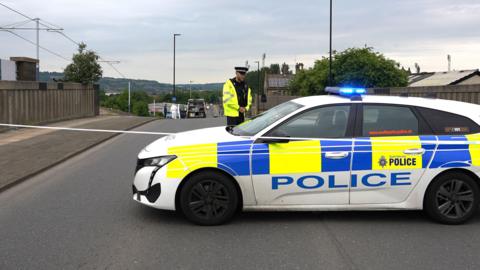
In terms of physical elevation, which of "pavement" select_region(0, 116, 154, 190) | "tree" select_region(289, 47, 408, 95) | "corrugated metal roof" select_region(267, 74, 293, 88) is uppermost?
"corrugated metal roof" select_region(267, 74, 293, 88)

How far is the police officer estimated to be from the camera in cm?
904

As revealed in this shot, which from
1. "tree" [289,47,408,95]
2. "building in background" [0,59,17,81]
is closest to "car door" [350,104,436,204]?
"building in background" [0,59,17,81]

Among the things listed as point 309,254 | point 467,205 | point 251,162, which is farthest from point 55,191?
point 467,205

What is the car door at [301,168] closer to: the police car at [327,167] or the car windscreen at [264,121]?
the police car at [327,167]

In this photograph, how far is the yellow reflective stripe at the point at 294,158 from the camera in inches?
222

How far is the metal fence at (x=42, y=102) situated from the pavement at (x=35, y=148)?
0.91 meters

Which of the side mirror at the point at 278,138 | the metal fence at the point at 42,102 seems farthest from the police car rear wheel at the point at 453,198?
the metal fence at the point at 42,102

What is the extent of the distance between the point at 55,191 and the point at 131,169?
2.08 meters

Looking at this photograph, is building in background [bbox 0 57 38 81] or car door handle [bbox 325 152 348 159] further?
building in background [bbox 0 57 38 81]

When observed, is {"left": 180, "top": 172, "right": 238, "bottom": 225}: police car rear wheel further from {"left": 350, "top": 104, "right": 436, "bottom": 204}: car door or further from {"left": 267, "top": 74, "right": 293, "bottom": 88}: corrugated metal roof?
{"left": 267, "top": 74, "right": 293, "bottom": 88}: corrugated metal roof

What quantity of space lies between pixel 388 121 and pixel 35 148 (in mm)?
8930

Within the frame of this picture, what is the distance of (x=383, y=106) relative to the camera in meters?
5.96

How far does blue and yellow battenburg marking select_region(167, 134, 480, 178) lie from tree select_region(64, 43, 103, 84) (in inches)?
1026

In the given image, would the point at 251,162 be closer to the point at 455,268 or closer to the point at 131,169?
the point at 455,268
